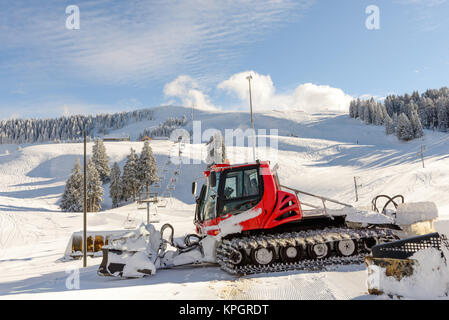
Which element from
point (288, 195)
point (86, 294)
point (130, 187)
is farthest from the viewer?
point (130, 187)

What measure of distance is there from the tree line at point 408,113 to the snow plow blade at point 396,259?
318 ft

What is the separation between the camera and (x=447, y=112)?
108500 millimetres

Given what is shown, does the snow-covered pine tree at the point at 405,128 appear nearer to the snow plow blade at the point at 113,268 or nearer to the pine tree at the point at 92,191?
the pine tree at the point at 92,191

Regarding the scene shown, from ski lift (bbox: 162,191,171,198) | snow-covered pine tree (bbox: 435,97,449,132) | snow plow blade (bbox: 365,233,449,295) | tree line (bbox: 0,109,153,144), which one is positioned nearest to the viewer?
snow plow blade (bbox: 365,233,449,295)

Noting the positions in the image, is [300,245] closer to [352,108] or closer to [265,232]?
[265,232]

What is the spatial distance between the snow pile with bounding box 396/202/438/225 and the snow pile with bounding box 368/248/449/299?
170 inches

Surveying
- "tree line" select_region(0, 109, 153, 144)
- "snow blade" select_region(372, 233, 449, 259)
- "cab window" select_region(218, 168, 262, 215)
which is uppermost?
"tree line" select_region(0, 109, 153, 144)

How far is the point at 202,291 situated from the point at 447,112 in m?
132

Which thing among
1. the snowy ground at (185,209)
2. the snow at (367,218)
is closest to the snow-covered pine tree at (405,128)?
the snowy ground at (185,209)

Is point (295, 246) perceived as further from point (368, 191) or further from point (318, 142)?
point (318, 142)

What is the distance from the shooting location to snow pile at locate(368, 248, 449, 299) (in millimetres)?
4945

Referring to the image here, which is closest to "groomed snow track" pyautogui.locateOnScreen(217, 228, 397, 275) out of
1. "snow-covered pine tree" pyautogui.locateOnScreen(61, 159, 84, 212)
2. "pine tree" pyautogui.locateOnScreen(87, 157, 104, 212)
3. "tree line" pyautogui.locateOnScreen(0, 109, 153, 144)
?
"pine tree" pyautogui.locateOnScreen(87, 157, 104, 212)

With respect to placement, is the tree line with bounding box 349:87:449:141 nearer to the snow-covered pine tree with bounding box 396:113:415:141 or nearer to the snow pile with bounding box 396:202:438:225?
the snow-covered pine tree with bounding box 396:113:415:141
